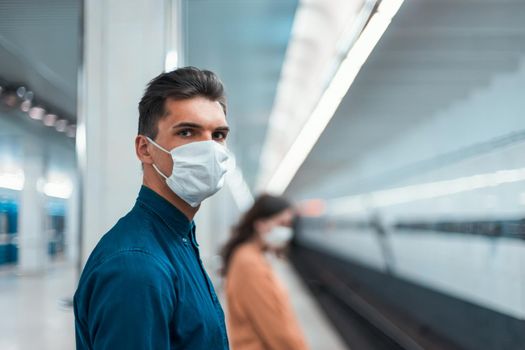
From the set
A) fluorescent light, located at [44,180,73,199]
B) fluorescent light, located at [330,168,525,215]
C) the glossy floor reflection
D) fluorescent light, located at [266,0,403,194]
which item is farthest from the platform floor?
fluorescent light, located at [330,168,525,215]

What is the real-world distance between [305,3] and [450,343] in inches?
234

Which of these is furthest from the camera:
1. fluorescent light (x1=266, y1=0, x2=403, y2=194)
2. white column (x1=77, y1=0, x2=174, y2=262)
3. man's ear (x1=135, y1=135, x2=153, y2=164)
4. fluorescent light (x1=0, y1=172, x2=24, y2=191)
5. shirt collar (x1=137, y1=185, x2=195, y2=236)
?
fluorescent light (x1=266, y1=0, x2=403, y2=194)

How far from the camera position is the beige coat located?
3150 mm

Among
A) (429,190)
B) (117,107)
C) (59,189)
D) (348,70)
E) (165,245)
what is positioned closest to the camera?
(165,245)

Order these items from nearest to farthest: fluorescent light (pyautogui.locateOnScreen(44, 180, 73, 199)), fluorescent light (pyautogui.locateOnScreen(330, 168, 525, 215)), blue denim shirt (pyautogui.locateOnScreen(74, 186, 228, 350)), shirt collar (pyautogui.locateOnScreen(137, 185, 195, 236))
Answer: blue denim shirt (pyautogui.locateOnScreen(74, 186, 228, 350)), shirt collar (pyautogui.locateOnScreen(137, 185, 195, 236)), fluorescent light (pyautogui.locateOnScreen(44, 180, 73, 199)), fluorescent light (pyautogui.locateOnScreen(330, 168, 525, 215))

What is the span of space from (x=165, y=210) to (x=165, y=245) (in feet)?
0.44

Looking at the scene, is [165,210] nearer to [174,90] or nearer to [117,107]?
[174,90]

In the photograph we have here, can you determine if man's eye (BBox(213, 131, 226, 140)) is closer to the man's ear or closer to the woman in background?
the man's ear

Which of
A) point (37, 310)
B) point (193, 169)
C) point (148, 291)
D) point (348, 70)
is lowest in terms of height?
point (37, 310)

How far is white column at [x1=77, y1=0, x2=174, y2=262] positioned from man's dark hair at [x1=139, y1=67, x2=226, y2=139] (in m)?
1.56

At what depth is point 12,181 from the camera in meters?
3.27

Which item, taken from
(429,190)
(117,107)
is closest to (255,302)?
(117,107)

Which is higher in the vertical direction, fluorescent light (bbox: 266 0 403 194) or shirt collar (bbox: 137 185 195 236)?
fluorescent light (bbox: 266 0 403 194)

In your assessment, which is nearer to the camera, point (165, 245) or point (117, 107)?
point (165, 245)
